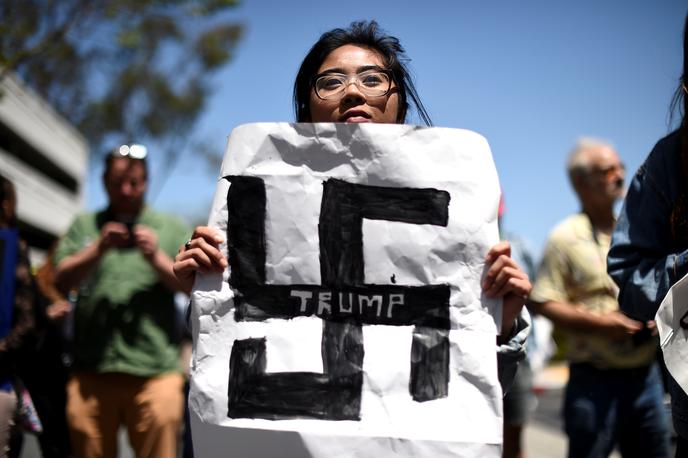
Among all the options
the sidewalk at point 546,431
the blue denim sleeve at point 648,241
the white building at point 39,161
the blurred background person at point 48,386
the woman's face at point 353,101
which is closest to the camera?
the blue denim sleeve at point 648,241

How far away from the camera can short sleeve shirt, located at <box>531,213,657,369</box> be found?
3271mm

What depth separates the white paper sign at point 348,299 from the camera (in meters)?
1.77

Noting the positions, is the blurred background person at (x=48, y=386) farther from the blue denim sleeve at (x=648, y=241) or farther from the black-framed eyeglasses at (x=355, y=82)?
the blue denim sleeve at (x=648, y=241)

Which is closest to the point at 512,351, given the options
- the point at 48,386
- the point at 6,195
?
the point at 48,386

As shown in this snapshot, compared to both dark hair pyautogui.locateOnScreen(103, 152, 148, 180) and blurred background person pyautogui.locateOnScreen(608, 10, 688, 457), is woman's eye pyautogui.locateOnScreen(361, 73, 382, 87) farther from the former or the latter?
dark hair pyautogui.locateOnScreen(103, 152, 148, 180)

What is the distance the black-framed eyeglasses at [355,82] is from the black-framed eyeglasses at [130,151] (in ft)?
6.00

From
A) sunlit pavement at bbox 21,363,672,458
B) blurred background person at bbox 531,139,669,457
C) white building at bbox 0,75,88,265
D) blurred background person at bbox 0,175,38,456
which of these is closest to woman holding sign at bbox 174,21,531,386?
blurred background person at bbox 0,175,38,456

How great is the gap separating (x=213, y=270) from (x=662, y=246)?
113 cm

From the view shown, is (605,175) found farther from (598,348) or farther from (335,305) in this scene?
(335,305)

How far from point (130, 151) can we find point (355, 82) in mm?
1933

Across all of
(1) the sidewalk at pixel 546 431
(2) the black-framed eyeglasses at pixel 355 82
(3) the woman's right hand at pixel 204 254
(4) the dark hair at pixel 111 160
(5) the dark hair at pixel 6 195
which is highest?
(4) the dark hair at pixel 111 160

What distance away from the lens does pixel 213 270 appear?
6.22 ft

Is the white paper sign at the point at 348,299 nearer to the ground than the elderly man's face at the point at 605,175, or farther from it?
nearer to the ground

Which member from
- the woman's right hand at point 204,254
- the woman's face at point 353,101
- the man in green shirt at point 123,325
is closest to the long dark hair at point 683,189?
the woman's face at point 353,101
